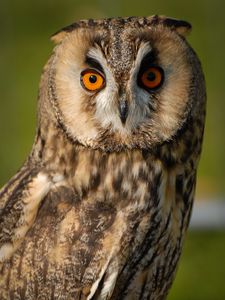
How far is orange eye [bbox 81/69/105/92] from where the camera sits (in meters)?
3.04

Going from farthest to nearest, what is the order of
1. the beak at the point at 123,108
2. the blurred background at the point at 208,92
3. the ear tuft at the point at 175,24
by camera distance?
the blurred background at the point at 208,92
the ear tuft at the point at 175,24
the beak at the point at 123,108

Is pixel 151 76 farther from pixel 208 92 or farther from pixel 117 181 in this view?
pixel 208 92

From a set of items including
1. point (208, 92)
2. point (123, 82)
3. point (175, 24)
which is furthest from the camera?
point (208, 92)

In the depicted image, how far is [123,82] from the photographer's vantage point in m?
2.98

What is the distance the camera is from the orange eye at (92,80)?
304 cm

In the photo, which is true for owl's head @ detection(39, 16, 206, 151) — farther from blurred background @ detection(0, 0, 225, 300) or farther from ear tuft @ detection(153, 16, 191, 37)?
blurred background @ detection(0, 0, 225, 300)

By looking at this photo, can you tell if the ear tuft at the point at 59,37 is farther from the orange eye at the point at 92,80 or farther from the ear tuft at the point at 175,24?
the ear tuft at the point at 175,24

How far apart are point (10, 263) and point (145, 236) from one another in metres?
0.44

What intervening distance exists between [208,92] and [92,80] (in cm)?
521

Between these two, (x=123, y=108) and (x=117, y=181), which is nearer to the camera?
(x=123, y=108)

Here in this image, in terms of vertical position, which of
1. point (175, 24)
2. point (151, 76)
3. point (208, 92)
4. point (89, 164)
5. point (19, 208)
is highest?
point (208, 92)

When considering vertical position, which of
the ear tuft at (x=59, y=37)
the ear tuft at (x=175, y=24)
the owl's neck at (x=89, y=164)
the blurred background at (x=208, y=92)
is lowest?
the owl's neck at (x=89, y=164)

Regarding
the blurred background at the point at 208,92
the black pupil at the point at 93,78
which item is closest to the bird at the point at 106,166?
the black pupil at the point at 93,78

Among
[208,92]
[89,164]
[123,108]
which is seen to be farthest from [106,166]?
[208,92]
